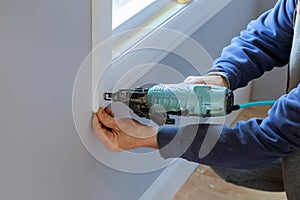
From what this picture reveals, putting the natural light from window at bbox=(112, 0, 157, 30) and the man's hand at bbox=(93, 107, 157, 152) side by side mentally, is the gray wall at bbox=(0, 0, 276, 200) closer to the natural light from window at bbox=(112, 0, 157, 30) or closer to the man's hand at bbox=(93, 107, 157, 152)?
the man's hand at bbox=(93, 107, 157, 152)

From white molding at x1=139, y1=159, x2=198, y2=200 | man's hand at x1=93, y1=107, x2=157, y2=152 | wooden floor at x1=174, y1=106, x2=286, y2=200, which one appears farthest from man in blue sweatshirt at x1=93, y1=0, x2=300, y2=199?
wooden floor at x1=174, y1=106, x2=286, y2=200

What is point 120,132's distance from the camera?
3.89 ft

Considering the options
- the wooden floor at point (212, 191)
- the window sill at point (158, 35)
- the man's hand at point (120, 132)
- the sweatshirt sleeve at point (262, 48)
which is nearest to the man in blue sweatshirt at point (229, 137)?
the man's hand at point (120, 132)

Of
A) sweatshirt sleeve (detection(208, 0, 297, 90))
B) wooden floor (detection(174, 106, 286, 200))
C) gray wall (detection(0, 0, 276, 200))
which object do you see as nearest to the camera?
gray wall (detection(0, 0, 276, 200))

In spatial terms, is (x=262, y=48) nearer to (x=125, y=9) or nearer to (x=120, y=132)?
(x=125, y=9)

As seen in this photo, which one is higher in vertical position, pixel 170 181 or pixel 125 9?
pixel 125 9

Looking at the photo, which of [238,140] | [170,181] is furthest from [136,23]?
[170,181]

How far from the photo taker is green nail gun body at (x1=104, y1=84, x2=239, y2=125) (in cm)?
112

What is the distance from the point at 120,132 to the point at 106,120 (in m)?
0.04

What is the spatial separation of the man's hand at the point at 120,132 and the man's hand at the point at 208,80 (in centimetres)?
20

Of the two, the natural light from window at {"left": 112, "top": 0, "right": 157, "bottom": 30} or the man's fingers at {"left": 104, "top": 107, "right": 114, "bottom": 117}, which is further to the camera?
the natural light from window at {"left": 112, "top": 0, "right": 157, "bottom": 30}

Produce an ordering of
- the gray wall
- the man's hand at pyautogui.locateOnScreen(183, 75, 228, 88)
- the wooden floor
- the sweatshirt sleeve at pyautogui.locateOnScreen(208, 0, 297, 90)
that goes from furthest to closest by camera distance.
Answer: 1. the wooden floor
2. the sweatshirt sleeve at pyautogui.locateOnScreen(208, 0, 297, 90)
3. the man's hand at pyautogui.locateOnScreen(183, 75, 228, 88)
4. the gray wall

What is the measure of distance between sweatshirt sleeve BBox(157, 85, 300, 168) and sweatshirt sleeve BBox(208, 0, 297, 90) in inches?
10.2

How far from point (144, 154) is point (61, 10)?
64cm
